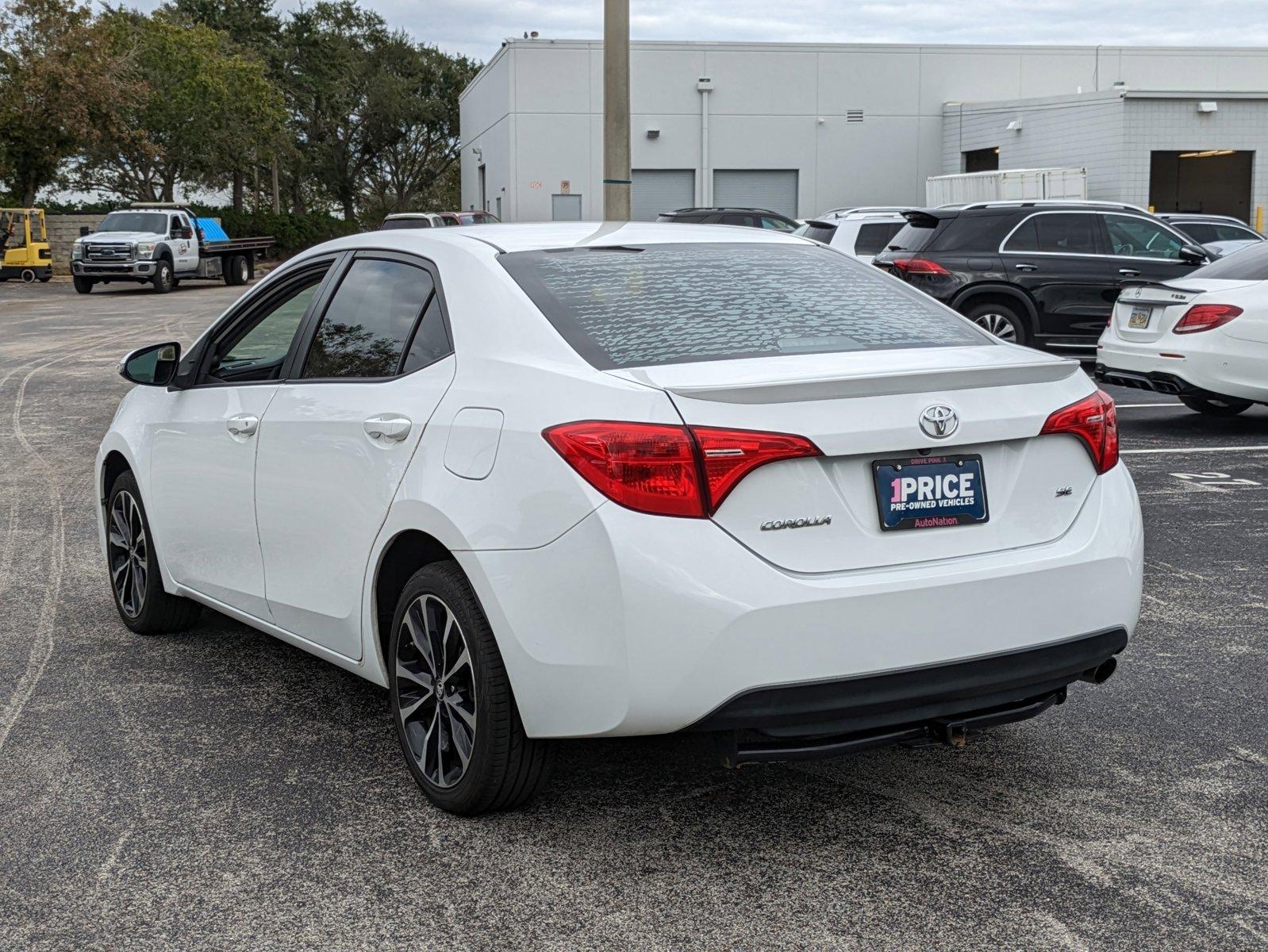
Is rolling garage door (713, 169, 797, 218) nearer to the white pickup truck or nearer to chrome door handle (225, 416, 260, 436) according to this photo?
the white pickup truck

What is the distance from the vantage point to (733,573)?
331cm

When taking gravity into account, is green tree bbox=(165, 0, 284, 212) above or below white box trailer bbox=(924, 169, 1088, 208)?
above

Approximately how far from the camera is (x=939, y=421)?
350 centimetres

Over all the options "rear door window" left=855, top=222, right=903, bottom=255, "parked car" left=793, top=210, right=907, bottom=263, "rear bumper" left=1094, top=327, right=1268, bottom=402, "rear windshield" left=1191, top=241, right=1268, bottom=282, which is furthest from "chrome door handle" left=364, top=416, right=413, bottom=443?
"rear door window" left=855, top=222, right=903, bottom=255

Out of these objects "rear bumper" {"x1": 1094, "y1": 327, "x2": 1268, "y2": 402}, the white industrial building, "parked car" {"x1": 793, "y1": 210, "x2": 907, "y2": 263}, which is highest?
the white industrial building

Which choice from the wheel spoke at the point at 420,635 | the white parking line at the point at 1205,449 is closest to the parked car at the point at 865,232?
the white parking line at the point at 1205,449

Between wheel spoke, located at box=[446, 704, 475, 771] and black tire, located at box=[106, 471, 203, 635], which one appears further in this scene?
black tire, located at box=[106, 471, 203, 635]

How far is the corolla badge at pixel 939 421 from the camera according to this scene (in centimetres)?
348

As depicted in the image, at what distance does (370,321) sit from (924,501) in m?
1.88

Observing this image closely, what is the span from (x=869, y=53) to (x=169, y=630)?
42.2m

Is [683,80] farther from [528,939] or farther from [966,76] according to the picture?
[528,939]

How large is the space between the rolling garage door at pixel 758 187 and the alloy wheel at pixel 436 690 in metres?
41.8

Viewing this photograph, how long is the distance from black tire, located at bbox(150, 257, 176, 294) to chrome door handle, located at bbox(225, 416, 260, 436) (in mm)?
34181

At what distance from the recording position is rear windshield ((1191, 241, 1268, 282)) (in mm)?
10825
